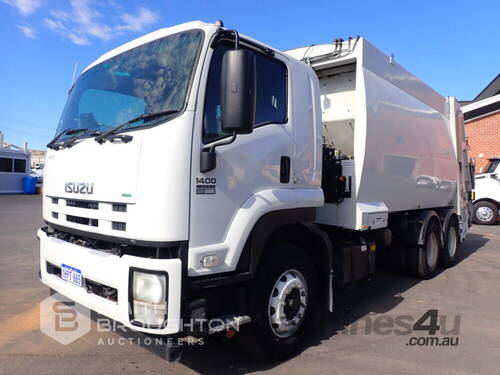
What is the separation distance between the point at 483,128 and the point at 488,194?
23.8 ft

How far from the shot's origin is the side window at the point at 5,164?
2208 cm

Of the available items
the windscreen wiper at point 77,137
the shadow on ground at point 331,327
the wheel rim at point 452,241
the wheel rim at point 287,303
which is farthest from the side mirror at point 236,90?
the wheel rim at point 452,241

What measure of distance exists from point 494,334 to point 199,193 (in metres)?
3.67

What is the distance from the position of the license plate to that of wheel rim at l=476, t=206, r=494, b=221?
50.3ft

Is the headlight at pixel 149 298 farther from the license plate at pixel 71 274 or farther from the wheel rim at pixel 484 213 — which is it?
the wheel rim at pixel 484 213

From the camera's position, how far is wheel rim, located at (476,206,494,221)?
14.3 meters

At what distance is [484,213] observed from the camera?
14398 mm

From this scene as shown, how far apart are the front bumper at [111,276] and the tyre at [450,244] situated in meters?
6.10

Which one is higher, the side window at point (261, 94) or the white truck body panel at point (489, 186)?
the side window at point (261, 94)

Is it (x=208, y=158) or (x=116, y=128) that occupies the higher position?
(x=116, y=128)

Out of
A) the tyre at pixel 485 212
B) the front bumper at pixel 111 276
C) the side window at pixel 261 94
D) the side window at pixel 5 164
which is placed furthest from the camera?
the side window at pixel 5 164

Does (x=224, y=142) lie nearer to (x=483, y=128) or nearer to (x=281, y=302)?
(x=281, y=302)

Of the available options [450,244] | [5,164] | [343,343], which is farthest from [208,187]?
[5,164]

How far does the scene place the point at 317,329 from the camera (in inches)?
162
